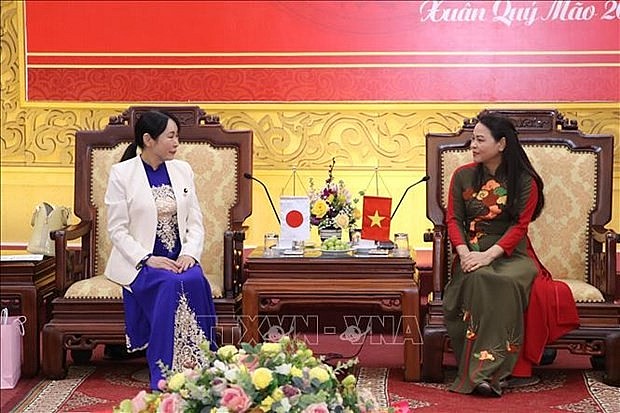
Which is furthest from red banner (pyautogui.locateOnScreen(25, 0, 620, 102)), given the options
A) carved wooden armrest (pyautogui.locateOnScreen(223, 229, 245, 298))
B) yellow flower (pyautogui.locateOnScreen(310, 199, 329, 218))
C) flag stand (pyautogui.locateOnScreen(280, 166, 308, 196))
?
carved wooden armrest (pyautogui.locateOnScreen(223, 229, 245, 298))

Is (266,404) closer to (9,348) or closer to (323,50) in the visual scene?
(9,348)

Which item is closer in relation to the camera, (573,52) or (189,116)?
(189,116)

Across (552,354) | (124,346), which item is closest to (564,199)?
(552,354)

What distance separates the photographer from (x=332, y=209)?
5098 millimetres

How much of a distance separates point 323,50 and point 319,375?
3.97m

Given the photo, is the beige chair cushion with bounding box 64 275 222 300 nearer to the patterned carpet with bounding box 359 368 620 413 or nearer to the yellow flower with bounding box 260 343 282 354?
the patterned carpet with bounding box 359 368 620 413

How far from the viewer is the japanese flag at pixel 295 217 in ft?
16.4

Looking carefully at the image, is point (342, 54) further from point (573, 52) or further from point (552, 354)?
point (552, 354)

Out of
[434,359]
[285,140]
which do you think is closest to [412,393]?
[434,359]

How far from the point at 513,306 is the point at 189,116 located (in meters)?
1.82

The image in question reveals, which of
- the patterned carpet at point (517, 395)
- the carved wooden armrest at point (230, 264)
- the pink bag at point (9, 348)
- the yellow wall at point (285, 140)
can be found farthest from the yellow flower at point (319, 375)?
the yellow wall at point (285, 140)

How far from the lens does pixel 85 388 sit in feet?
15.4

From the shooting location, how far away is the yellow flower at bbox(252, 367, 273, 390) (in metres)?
2.18

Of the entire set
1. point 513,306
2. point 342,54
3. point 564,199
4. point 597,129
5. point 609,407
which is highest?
point 342,54
